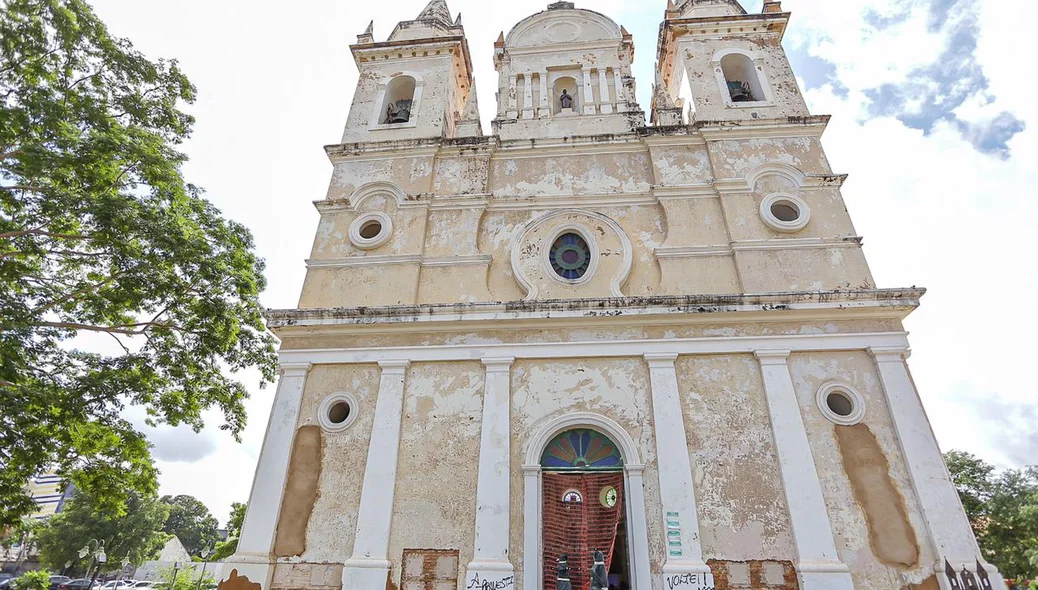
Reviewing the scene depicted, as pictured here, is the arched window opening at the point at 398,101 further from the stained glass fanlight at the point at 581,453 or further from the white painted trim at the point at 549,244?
the stained glass fanlight at the point at 581,453

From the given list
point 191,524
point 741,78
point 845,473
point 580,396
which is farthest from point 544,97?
point 191,524

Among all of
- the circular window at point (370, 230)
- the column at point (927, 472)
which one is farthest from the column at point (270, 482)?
the column at point (927, 472)

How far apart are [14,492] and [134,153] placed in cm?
590

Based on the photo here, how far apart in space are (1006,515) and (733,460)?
23.2 meters

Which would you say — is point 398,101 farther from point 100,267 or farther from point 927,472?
point 927,472

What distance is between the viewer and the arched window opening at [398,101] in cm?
1483

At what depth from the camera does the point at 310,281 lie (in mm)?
11633

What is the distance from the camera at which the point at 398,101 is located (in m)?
15.5

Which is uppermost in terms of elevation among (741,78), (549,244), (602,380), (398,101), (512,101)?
(741,78)

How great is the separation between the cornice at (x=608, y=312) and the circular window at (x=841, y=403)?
4.42ft

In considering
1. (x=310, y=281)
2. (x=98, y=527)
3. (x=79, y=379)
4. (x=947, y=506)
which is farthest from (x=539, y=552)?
(x=98, y=527)

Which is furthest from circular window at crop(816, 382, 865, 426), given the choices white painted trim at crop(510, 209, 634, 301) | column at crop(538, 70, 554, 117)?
column at crop(538, 70, 554, 117)

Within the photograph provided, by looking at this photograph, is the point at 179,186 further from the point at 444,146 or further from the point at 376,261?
the point at 444,146

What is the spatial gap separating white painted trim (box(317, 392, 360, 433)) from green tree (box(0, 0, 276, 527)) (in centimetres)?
233
